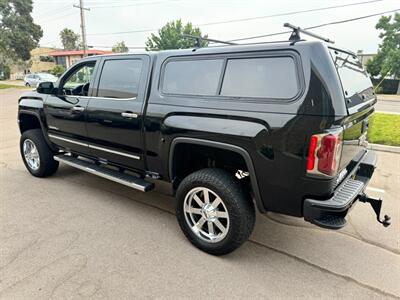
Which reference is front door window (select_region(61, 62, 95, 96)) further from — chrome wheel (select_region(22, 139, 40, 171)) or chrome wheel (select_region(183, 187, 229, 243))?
chrome wheel (select_region(183, 187, 229, 243))

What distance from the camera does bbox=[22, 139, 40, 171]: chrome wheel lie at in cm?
485

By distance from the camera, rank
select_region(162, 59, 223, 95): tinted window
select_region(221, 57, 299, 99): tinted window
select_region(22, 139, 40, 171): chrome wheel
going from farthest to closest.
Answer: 1. select_region(22, 139, 40, 171): chrome wheel
2. select_region(162, 59, 223, 95): tinted window
3. select_region(221, 57, 299, 99): tinted window

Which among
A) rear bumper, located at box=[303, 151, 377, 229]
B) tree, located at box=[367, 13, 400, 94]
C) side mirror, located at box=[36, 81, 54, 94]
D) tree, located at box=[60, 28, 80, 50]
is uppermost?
tree, located at box=[60, 28, 80, 50]

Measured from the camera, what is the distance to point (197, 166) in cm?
332

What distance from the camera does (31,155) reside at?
4.95m

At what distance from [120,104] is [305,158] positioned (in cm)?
220

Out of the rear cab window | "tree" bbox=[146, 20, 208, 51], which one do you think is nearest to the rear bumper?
the rear cab window

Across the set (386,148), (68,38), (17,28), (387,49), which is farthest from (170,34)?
(68,38)

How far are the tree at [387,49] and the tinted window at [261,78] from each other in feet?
101

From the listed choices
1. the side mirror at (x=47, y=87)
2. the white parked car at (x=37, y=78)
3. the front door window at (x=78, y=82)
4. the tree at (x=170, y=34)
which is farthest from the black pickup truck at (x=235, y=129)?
the tree at (x=170, y=34)

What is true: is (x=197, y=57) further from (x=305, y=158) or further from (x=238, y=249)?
(x=238, y=249)

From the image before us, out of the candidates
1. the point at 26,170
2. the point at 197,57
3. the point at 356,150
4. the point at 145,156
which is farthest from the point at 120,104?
the point at 26,170

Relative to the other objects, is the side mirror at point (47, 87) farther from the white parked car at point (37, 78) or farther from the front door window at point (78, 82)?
the white parked car at point (37, 78)

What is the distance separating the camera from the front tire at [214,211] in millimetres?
2654
